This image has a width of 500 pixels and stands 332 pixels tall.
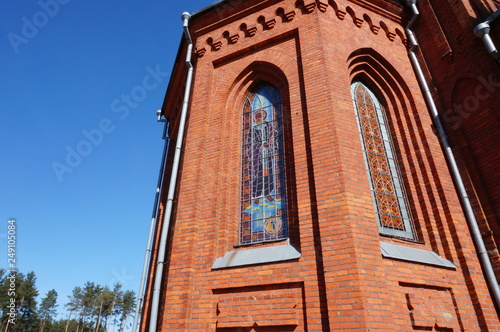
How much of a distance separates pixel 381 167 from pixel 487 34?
11.0 ft

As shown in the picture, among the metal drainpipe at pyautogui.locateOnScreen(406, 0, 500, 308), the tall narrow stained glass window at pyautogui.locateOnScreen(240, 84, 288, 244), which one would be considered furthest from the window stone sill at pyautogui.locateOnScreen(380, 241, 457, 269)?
the tall narrow stained glass window at pyautogui.locateOnScreen(240, 84, 288, 244)

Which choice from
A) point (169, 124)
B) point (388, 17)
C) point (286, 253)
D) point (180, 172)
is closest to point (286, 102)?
point (180, 172)

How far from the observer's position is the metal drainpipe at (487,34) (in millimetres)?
5901

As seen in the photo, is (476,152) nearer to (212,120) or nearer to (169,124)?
(212,120)

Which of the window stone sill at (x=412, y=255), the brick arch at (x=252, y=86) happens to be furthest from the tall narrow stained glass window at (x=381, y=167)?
the brick arch at (x=252, y=86)

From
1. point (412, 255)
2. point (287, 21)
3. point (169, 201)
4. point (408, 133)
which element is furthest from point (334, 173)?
point (287, 21)

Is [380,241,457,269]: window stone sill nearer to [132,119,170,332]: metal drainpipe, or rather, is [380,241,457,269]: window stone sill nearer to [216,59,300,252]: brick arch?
[216,59,300,252]: brick arch

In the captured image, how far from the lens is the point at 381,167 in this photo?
236 inches

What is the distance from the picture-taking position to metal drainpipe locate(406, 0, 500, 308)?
496 cm

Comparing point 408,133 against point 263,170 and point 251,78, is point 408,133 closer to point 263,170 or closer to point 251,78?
point 263,170

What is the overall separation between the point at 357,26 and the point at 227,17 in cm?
310

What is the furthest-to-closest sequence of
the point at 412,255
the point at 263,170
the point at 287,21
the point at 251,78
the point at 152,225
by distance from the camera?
the point at 152,225, the point at 251,78, the point at 287,21, the point at 263,170, the point at 412,255

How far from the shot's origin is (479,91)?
633cm

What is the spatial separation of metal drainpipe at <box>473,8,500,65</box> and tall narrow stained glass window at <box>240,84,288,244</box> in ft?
13.4
